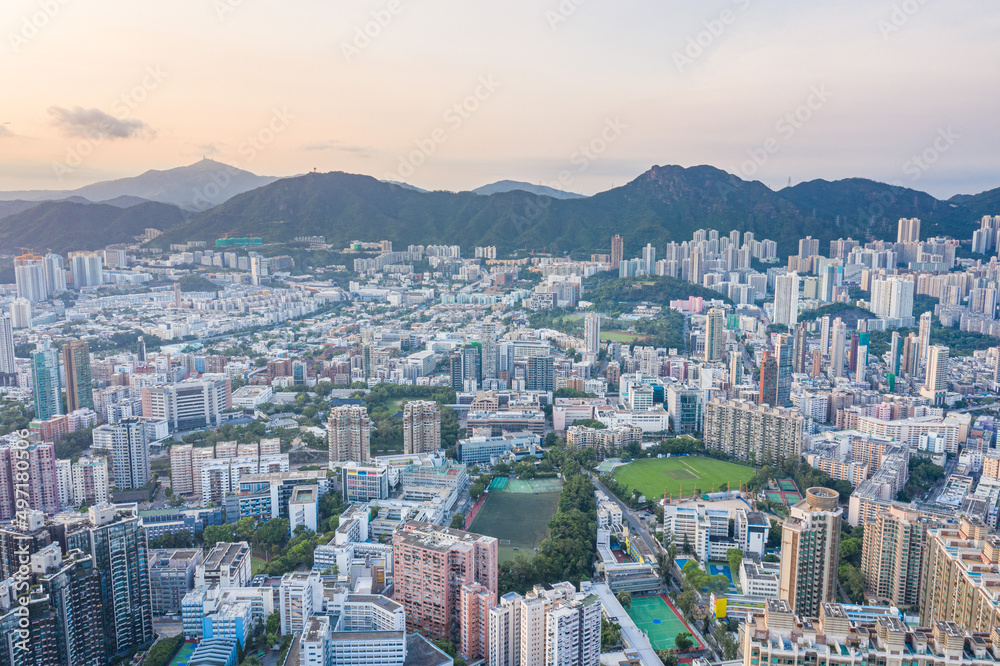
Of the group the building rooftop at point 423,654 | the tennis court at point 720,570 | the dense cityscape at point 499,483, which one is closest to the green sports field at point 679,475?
the dense cityscape at point 499,483

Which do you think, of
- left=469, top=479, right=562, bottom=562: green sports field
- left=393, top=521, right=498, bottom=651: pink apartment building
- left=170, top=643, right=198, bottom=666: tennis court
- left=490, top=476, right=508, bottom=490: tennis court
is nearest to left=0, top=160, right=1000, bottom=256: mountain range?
left=490, top=476, right=508, bottom=490: tennis court

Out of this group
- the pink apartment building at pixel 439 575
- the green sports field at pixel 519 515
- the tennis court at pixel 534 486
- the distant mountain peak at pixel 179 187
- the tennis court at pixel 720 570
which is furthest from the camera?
the distant mountain peak at pixel 179 187

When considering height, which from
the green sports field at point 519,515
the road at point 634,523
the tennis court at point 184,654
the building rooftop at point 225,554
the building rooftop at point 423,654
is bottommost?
the tennis court at point 184,654

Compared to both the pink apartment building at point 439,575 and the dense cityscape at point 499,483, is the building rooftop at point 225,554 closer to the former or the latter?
the dense cityscape at point 499,483

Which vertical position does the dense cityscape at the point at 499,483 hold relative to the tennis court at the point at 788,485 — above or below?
above

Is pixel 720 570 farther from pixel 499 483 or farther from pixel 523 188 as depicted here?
pixel 523 188

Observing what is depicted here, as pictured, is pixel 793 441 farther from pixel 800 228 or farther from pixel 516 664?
pixel 800 228

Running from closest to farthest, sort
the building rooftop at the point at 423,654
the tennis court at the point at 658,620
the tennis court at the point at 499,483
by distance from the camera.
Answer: the building rooftop at the point at 423,654 → the tennis court at the point at 658,620 → the tennis court at the point at 499,483
